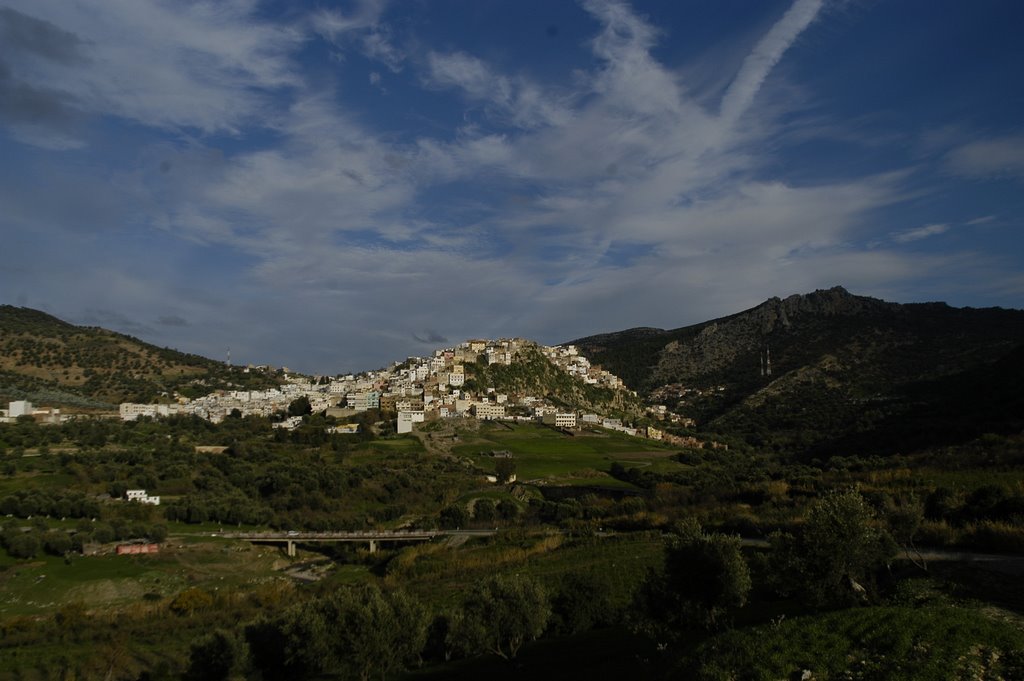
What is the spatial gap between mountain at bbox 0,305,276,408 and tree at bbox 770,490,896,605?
4740 inches

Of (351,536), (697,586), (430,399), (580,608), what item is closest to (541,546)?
(580,608)

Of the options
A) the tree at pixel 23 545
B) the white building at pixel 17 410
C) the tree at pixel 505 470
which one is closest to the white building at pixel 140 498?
the tree at pixel 23 545

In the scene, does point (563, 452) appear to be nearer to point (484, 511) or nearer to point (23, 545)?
point (484, 511)

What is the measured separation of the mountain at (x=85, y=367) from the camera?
11431 cm

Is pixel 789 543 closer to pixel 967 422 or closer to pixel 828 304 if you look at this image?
pixel 967 422

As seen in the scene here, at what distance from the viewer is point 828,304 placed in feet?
502

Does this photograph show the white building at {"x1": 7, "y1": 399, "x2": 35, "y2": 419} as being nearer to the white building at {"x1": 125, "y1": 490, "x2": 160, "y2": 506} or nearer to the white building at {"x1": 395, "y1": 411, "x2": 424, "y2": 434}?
the white building at {"x1": 125, "y1": 490, "x2": 160, "y2": 506}

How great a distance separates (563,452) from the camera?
8444cm

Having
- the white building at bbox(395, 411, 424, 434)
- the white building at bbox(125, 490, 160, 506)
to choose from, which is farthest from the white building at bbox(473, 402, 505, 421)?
the white building at bbox(125, 490, 160, 506)

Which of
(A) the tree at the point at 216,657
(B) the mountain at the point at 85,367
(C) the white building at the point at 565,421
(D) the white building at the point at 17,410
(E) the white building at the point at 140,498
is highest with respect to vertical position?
(B) the mountain at the point at 85,367

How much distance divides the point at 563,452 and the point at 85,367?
102788mm

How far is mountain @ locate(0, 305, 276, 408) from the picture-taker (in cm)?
11431

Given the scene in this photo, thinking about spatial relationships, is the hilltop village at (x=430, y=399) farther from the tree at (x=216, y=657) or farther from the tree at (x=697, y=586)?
the tree at (x=697, y=586)

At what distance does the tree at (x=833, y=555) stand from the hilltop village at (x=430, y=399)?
85195mm
